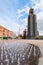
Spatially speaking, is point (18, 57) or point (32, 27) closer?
point (18, 57)

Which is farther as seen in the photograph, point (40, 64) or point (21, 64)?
point (40, 64)

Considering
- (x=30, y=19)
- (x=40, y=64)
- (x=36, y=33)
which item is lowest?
(x=40, y=64)

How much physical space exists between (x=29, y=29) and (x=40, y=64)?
106553 mm

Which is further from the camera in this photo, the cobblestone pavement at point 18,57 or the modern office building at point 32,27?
the modern office building at point 32,27

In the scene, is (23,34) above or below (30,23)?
below

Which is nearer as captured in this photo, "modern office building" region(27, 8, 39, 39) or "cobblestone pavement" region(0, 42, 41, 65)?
"cobblestone pavement" region(0, 42, 41, 65)

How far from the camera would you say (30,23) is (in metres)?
124

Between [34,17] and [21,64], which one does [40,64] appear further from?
[34,17]

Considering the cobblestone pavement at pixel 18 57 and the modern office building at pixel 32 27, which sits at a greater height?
the modern office building at pixel 32 27

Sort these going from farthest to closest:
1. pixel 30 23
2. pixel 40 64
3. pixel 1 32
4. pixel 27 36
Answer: pixel 30 23
pixel 27 36
pixel 1 32
pixel 40 64

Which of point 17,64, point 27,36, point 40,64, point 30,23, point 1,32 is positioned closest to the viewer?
point 17,64

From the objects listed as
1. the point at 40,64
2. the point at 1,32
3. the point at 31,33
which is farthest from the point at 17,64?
the point at 31,33

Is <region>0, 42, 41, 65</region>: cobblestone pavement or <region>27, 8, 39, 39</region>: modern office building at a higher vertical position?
<region>27, 8, 39, 39</region>: modern office building

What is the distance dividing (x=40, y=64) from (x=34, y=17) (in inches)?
4679
